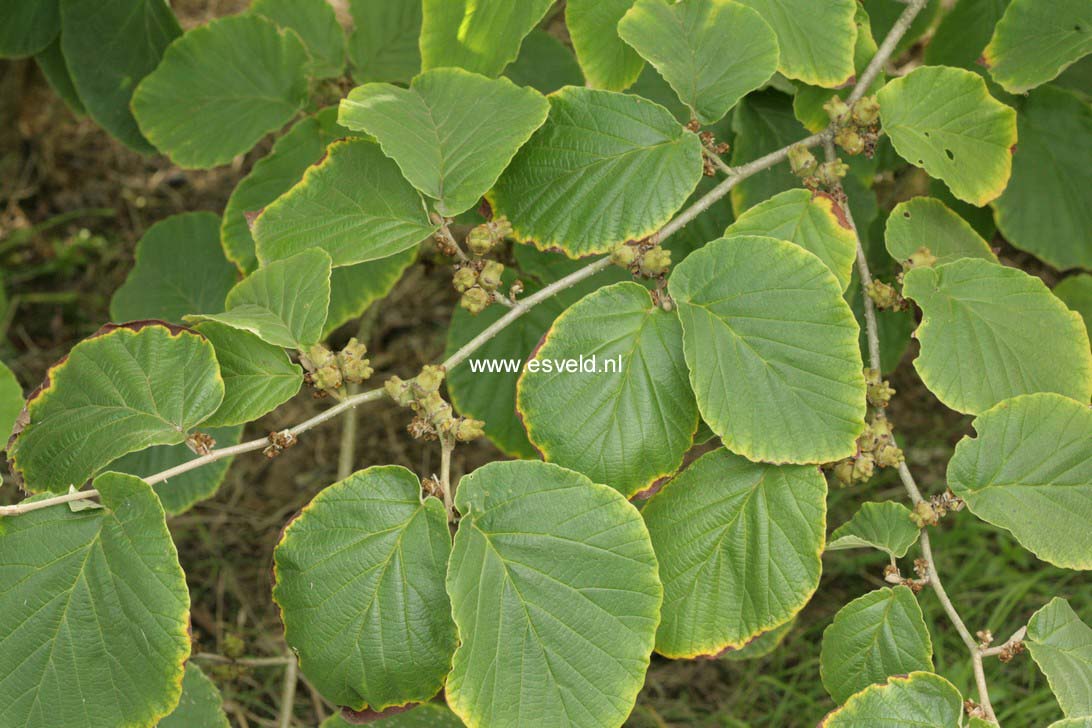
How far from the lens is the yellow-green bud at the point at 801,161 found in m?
1.55

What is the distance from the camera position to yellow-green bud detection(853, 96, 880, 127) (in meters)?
1.53

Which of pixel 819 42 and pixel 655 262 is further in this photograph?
pixel 819 42

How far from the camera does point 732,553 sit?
142 centimetres

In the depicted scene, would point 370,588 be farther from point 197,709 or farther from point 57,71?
point 57,71

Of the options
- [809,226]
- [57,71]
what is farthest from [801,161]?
[57,71]

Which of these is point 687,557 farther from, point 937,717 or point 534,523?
point 937,717

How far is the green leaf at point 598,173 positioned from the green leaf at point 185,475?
0.93 metres

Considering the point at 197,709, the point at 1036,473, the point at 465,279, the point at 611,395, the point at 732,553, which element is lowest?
the point at 197,709

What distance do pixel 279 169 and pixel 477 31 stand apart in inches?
25.6

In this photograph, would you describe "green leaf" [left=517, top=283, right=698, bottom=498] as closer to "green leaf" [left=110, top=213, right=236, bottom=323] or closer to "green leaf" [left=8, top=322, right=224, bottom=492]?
"green leaf" [left=8, top=322, right=224, bottom=492]

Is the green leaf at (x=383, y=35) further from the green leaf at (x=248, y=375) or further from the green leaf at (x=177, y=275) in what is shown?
the green leaf at (x=248, y=375)

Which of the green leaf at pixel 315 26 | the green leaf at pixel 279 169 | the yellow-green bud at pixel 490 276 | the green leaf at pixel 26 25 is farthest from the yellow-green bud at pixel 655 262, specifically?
the green leaf at pixel 26 25

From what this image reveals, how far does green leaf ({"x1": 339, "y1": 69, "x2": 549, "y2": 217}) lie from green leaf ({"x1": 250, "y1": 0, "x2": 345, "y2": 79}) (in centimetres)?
69

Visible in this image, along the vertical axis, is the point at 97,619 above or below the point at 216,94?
below
